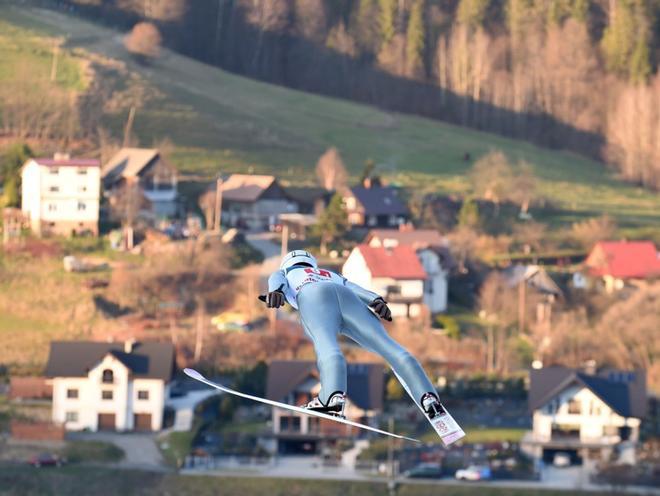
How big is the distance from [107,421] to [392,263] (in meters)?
10.5

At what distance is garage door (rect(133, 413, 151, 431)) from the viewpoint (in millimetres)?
35375

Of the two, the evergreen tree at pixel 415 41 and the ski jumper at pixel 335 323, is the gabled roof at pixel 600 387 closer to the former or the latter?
the ski jumper at pixel 335 323

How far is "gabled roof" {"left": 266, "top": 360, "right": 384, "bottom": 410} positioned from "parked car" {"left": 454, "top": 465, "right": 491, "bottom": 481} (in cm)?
377

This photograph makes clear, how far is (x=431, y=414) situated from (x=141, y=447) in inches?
1048

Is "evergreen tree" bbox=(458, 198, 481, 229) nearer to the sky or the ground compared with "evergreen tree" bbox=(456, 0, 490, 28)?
nearer to the ground

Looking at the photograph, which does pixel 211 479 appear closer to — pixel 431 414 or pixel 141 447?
pixel 141 447

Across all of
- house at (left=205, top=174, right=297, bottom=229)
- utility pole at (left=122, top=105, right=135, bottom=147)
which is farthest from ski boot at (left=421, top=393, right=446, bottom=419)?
utility pole at (left=122, top=105, right=135, bottom=147)

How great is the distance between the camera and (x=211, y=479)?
1219 inches

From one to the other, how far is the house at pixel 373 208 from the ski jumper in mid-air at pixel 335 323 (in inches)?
1672

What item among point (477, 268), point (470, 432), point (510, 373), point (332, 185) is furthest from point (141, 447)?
point (332, 185)

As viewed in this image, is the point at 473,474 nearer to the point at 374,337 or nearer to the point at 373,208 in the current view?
the point at 373,208

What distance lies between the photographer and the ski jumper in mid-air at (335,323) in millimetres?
7633

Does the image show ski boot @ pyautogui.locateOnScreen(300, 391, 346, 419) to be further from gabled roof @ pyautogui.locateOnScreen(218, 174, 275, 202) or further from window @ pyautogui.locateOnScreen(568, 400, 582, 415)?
gabled roof @ pyautogui.locateOnScreen(218, 174, 275, 202)

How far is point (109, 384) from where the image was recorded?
118 feet
